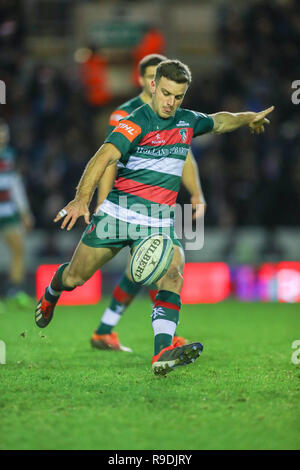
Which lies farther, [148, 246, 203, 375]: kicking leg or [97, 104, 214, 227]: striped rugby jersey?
[97, 104, 214, 227]: striped rugby jersey

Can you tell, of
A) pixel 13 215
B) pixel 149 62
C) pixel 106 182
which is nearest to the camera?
pixel 106 182

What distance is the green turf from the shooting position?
11.7 feet

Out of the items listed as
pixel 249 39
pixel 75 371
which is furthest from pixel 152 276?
pixel 249 39

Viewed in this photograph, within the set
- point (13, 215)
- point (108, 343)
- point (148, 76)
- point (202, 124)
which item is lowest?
point (108, 343)

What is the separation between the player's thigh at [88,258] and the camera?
5.41m

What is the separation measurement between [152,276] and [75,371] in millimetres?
834

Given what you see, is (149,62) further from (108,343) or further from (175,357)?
(175,357)

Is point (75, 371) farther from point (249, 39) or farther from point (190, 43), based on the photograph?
point (190, 43)

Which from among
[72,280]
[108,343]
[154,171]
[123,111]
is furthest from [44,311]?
[123,111]

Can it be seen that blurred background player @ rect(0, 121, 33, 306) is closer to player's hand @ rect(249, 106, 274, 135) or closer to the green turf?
the green turf

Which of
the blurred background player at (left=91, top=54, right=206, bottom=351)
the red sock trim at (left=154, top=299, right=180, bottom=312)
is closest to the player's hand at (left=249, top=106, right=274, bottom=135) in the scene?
the blurred background player at (left=91, top=54, right=206, bottom=351)

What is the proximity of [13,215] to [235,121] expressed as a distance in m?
5.02

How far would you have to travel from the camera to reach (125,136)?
5.07 metres

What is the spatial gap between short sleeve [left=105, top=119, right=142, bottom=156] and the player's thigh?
741 millimetres
